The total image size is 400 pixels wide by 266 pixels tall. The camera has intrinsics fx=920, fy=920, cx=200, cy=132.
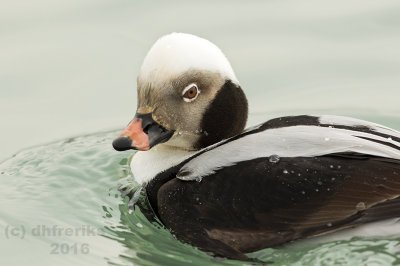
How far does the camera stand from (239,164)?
4.62 meters

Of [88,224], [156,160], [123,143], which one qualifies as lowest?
[88,224]

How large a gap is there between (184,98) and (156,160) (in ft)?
1.36

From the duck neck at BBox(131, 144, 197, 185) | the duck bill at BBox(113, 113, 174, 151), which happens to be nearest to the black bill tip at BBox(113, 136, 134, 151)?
the duck bill at BBox(113, 113, 174, 151)

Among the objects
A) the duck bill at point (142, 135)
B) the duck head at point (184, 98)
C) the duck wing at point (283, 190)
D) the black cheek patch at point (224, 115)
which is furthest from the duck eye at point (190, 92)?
the duck wing at point (283, 190)

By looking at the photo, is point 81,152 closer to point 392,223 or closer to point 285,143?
point 285,143

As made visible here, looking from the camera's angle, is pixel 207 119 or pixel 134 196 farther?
pixel 134 196

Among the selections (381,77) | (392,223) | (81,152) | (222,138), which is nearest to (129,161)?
(81,152)

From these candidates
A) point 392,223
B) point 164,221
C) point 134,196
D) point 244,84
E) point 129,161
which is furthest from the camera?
point 244,84

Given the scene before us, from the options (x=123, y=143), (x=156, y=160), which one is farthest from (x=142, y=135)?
(x=156, y=160)

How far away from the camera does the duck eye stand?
16.5 feet

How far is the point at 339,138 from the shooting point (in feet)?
15.3

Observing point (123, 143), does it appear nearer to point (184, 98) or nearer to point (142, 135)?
point (142, 135)

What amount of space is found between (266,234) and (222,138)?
2.53ft

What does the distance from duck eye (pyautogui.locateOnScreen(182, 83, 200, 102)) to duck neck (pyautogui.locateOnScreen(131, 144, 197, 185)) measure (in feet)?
1.05
